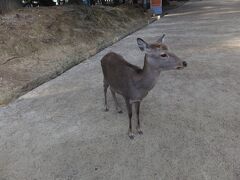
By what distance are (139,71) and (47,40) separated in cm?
580

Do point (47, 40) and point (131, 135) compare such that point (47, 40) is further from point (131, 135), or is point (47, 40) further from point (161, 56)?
point (161, 56)

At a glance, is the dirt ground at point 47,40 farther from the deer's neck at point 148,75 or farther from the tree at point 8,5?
the deer's neck at point 148,75

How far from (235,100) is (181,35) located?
6.18m

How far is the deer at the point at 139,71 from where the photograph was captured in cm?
→ 422

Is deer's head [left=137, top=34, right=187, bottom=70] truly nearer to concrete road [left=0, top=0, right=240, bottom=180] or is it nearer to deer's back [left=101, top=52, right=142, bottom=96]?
deer's back [left=101, top=52, right=142, bottom=96]

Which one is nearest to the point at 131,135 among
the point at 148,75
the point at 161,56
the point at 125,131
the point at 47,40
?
the point at 125,131

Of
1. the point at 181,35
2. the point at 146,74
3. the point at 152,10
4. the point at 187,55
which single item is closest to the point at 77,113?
the point at 146,74

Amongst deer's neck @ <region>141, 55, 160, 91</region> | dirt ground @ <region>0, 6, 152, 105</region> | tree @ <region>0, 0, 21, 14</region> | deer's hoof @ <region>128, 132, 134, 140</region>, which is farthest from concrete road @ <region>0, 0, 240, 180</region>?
tree @ <region>0, 0, 21, 14</region>

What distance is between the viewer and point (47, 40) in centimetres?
975

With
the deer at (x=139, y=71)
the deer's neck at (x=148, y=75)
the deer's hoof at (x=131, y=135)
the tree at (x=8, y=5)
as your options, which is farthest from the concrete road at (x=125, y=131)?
the tree at (x=8, y=5)

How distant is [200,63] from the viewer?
7.74 metres

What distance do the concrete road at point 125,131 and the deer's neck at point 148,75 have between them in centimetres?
72

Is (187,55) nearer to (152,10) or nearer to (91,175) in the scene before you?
(91,175)

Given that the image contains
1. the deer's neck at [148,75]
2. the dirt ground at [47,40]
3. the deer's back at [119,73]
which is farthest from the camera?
the dirt ground at [47,40]
